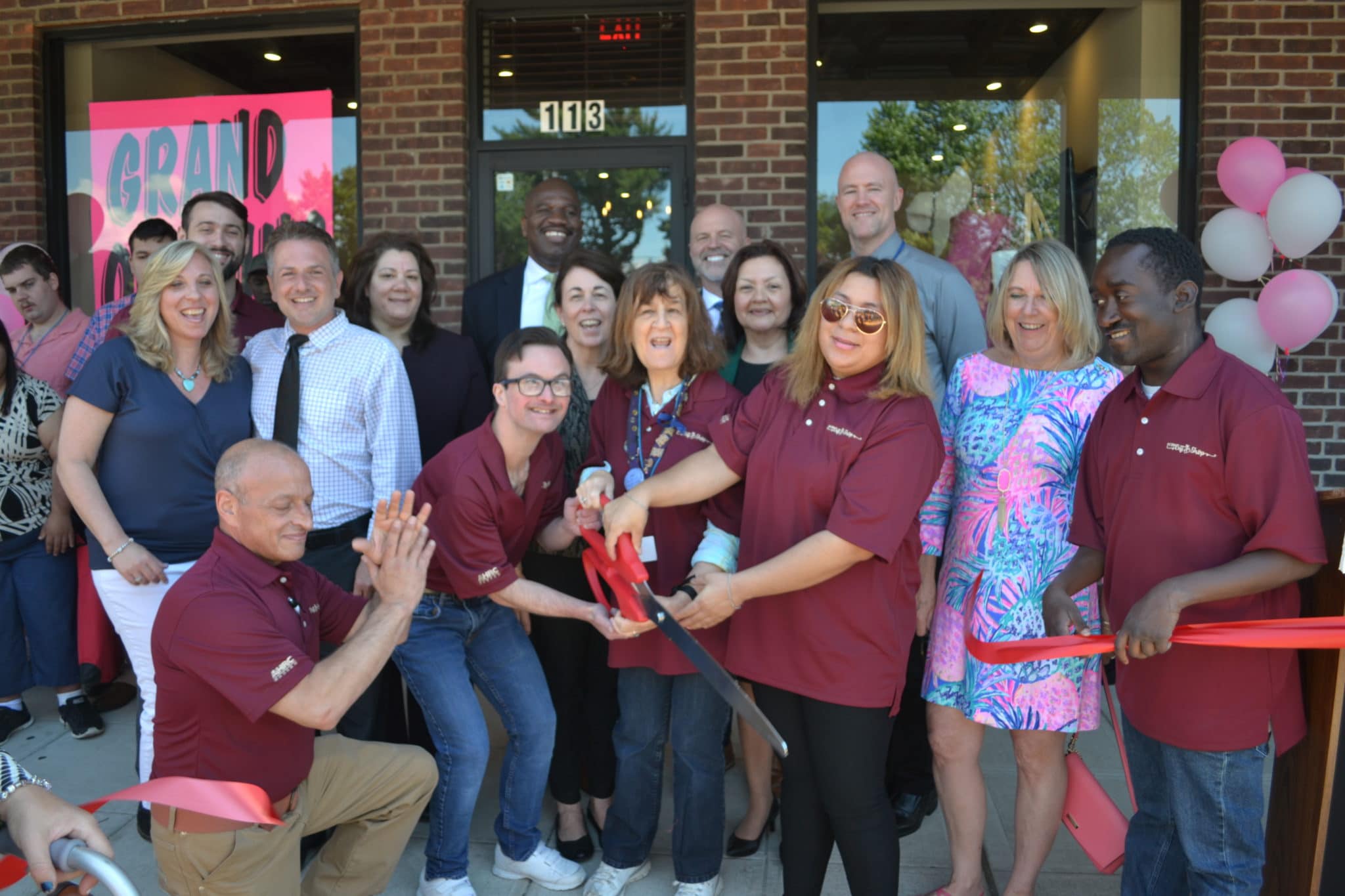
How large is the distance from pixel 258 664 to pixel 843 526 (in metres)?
1.38

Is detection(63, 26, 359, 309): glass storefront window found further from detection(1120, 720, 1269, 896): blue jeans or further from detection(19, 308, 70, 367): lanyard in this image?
detection(1120, 720, 1269, 896): blue jeans

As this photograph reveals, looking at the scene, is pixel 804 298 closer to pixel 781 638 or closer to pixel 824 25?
pixel 781 638

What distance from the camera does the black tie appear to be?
139 inches

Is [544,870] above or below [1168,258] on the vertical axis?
below

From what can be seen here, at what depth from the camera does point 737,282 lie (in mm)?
3738

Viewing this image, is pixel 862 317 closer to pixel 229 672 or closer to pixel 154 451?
pixel 229 672

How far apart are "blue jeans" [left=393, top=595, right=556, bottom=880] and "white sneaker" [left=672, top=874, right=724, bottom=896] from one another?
489 mm

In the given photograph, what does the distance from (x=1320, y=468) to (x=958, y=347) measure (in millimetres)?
3241

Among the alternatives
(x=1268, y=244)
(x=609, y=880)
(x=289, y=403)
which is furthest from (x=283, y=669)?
(x=1268, y=244)

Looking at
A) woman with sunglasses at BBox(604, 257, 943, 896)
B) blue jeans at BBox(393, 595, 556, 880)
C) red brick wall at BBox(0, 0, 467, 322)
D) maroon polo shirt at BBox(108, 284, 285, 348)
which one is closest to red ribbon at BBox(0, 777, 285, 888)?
blue jeans at BBox(393, 595, 556, 880)

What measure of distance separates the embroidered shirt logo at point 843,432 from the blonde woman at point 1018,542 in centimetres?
54

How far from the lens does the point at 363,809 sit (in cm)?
294

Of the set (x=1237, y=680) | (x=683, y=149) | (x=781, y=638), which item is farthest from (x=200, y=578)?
(x=683, y=149)

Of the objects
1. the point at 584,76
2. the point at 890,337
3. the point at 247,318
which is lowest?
the point at 890,337
